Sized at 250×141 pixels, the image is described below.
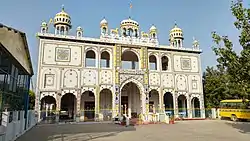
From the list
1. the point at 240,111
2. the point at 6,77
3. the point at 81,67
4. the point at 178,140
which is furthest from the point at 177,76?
the point at 6,77

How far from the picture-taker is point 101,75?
2497 cm

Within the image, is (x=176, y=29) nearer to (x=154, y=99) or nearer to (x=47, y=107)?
(x=154, y=99)

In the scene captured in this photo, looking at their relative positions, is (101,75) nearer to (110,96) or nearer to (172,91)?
(110,96)

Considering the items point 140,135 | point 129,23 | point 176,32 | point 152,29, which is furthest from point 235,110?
point 140,135

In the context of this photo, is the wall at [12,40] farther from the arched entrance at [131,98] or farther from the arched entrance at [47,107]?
the arched entrance at [131,98]

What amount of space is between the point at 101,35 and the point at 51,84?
8.26 meters

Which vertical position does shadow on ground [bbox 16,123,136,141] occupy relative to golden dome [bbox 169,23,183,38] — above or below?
below

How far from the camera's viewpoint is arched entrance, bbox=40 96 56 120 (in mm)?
22734

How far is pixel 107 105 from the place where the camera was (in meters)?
27.0

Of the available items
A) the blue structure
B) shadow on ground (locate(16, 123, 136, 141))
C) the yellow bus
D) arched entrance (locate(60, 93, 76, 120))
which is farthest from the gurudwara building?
the blue structure

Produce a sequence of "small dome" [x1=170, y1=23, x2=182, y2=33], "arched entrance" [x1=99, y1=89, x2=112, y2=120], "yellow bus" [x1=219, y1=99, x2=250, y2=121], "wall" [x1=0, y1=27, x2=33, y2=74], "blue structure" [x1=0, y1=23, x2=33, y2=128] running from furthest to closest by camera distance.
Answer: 1. "small dome" [x1=170, y1=23, x2=182, y2=33]
2. "arched entrance" [x1=99, y1=89, x2=112, y2=120]
3. "yellow bus" [x1=219, y1=99, x2=250, y2=121]
4. "blue structure" [x1=0, y1=23, x2=33, y2=128]
5. "wall" [x1=0, y1=27, x2=33, y2=74]

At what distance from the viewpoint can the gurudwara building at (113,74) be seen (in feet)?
76.8

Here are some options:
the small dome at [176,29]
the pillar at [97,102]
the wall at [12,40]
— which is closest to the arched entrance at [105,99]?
the pillar at [97,102]

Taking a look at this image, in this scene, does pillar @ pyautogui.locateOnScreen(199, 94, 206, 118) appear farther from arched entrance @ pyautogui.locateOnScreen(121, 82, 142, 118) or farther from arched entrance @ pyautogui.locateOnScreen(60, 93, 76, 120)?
arched entrance @ pyautogui.locateOnScreen(60, 93, 76, 120)
